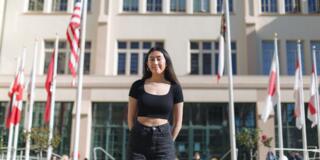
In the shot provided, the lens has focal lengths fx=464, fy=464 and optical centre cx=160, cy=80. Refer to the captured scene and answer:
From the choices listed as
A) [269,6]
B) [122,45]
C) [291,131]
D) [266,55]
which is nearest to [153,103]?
[291,131]

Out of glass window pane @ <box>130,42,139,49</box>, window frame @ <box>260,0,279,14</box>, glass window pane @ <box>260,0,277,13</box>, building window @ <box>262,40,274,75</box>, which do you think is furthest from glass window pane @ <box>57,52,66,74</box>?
glass window pane @ <box>260,0,277,13</box>

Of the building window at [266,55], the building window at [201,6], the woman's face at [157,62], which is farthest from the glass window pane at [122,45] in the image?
the woman's face at [157,62]

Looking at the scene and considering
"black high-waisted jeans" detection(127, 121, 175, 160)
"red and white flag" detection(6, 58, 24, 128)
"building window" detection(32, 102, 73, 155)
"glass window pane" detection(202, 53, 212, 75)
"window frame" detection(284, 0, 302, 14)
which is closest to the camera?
"black high-waisted jeans" detection(127, 121, 175, 160)

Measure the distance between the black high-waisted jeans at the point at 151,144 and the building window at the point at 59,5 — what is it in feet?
88.0

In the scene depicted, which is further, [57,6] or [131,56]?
[57,6]

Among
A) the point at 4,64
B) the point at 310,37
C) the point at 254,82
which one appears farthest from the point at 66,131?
the point at 310,37

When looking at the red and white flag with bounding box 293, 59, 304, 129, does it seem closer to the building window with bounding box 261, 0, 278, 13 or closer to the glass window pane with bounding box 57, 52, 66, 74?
the building window with bounding box 261, 0, 278, 13

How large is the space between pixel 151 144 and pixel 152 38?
24991 millimetres

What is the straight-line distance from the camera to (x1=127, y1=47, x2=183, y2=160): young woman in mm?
3301

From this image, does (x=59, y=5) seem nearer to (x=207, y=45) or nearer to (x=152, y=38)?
(x=152, y=38)

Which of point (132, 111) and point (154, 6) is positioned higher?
point (154, 6)

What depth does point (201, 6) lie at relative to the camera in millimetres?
28734

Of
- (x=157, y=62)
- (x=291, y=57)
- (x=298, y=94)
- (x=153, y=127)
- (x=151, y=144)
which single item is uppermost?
(x=291, y=57)

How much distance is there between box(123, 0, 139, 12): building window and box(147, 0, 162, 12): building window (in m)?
0.75
